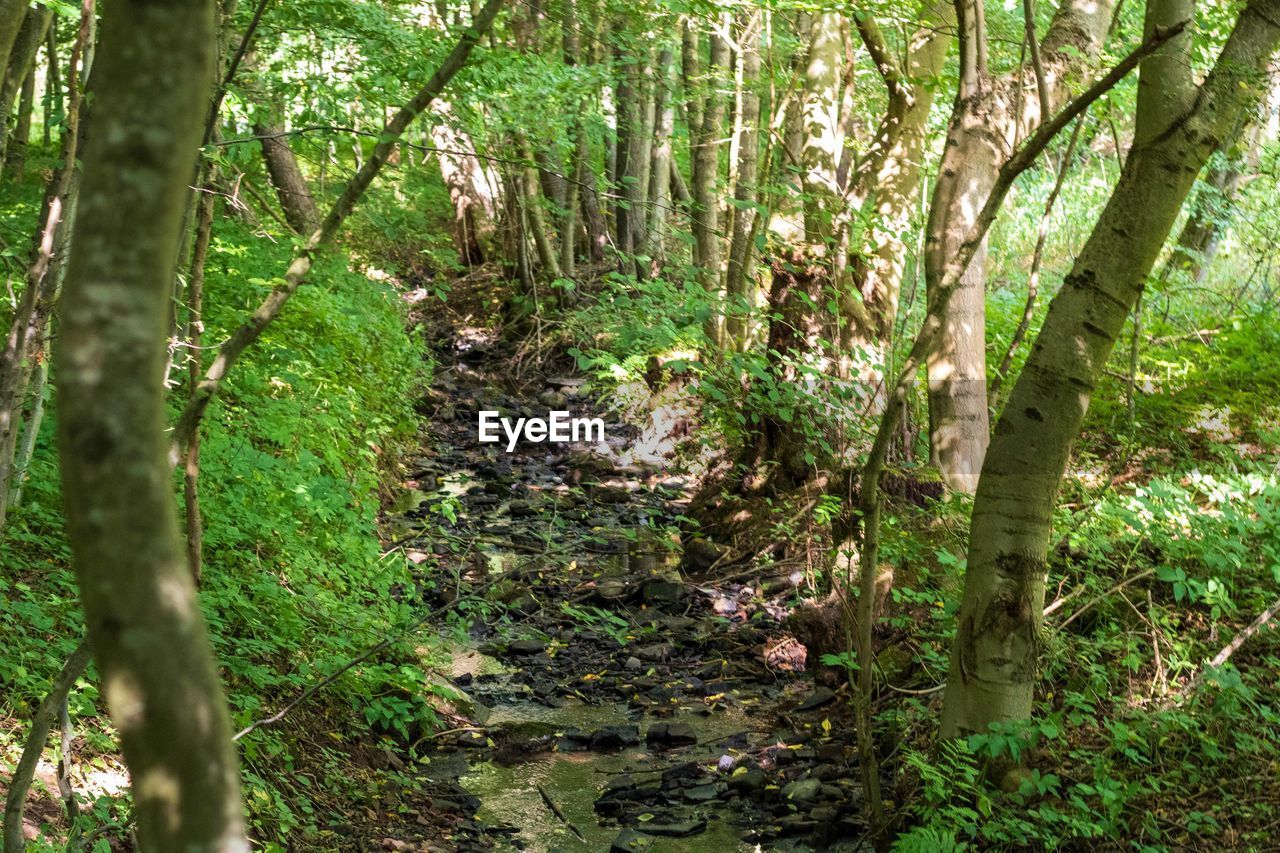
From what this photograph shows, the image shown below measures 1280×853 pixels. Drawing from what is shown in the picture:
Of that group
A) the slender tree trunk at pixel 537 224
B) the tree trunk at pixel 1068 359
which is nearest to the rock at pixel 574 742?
the tree trunk at pixel 1068 359

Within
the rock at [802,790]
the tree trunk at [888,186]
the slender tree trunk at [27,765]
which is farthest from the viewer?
the tree trunk at [888,186]

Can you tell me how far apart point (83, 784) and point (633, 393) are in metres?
10.1

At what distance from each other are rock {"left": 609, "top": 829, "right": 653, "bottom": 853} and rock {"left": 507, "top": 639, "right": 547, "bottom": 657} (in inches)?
101

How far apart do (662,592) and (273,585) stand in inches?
147

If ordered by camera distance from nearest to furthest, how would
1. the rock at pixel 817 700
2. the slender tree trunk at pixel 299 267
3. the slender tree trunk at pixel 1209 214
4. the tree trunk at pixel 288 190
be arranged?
1. the slender tree trunk at pixel 299 267
2. the rock at pixel 817 700
3. the slender tree trunk at pixel 1209 214
4. the tree trunk at pixel 288 190

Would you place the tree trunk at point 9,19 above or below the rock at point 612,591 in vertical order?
above

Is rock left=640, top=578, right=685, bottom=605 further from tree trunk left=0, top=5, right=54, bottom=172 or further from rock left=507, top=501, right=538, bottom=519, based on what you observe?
tree trunk left=0, top=5, right=54, bottom=172

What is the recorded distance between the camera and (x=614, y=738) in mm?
6352

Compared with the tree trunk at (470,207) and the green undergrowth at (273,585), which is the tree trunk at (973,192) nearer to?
the green undergrowth at (273,585)

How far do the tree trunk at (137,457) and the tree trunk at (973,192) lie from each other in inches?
226

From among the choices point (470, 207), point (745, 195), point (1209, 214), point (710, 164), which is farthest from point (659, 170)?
point (1209, 214)

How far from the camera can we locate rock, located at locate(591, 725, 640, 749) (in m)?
6.32

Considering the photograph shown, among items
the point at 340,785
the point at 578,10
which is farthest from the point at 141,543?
the point at 578,10

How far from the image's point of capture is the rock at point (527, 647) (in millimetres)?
7668
